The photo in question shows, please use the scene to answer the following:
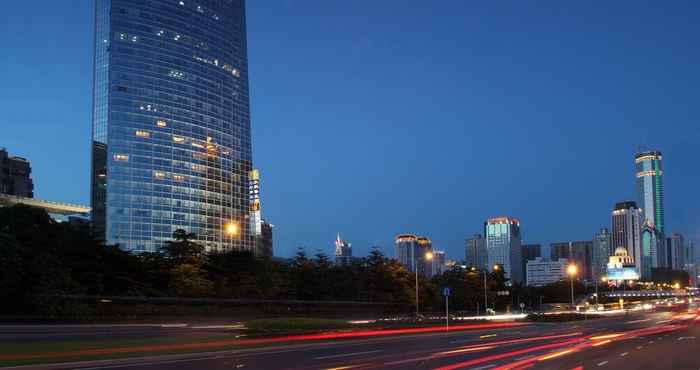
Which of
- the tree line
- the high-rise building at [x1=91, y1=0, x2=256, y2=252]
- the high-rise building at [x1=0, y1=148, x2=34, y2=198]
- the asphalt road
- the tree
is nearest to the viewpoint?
the asphalt road

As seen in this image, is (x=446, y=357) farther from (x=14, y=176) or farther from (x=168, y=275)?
(x=14, y=176)

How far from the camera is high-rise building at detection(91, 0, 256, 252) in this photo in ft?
526

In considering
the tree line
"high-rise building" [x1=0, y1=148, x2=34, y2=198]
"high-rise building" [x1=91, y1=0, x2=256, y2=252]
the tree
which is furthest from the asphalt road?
"high-rise building" [x1=0, y1=148, x2=34, y2=198]

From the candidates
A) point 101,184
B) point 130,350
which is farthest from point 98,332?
point 101,184

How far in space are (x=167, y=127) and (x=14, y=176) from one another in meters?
39.5

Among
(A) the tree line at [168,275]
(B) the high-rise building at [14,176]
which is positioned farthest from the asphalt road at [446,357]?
(B) the high-rise building at [14,176]

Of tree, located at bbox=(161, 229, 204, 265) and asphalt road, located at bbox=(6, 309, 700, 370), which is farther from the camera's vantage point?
tree, located at bbox=(161, 229, 204, 265)

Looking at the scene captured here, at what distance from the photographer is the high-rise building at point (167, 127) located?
160m

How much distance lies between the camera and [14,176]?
566 feet

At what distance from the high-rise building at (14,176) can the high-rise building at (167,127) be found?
2159cm

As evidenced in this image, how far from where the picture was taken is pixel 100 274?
71188mm

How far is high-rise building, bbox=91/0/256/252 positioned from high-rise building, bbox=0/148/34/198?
70.8 feet

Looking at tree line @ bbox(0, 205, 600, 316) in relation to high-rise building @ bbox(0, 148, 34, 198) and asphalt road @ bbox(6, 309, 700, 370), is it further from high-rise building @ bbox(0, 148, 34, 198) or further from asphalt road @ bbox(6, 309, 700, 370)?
high-rise building @ bbox(0, 148, 34, 198)

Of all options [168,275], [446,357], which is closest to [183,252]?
[168,275]
